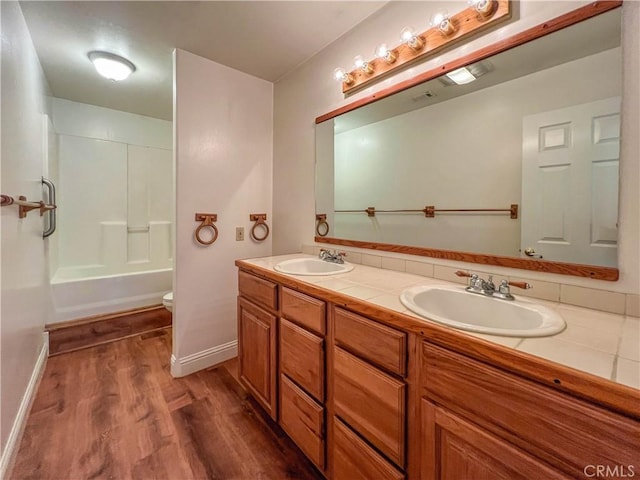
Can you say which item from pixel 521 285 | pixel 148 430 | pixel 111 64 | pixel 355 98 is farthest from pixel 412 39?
pixel 148 430

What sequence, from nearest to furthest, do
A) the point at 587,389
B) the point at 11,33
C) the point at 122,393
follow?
the point at 587,389
the point at 11,33
the point at 122,393

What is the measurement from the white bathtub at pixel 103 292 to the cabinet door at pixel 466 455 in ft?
10.6

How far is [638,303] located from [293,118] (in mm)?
2147

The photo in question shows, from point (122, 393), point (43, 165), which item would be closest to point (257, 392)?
point (122, 393)

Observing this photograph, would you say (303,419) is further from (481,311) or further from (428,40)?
(428,40)

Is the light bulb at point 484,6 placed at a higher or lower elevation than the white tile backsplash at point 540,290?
higher

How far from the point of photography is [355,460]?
39.6 inches

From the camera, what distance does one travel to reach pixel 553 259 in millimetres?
1011

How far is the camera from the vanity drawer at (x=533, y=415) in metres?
0.51

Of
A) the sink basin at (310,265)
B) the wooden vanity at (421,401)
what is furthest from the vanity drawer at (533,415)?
the sink basin at (310,265)

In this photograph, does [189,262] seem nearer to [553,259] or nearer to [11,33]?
[11,33]

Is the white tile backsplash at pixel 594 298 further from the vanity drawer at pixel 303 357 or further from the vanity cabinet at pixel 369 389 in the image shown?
the vanity drawer at pixel 303 357

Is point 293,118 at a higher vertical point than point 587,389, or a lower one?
higher

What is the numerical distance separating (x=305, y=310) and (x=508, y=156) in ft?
3.54
